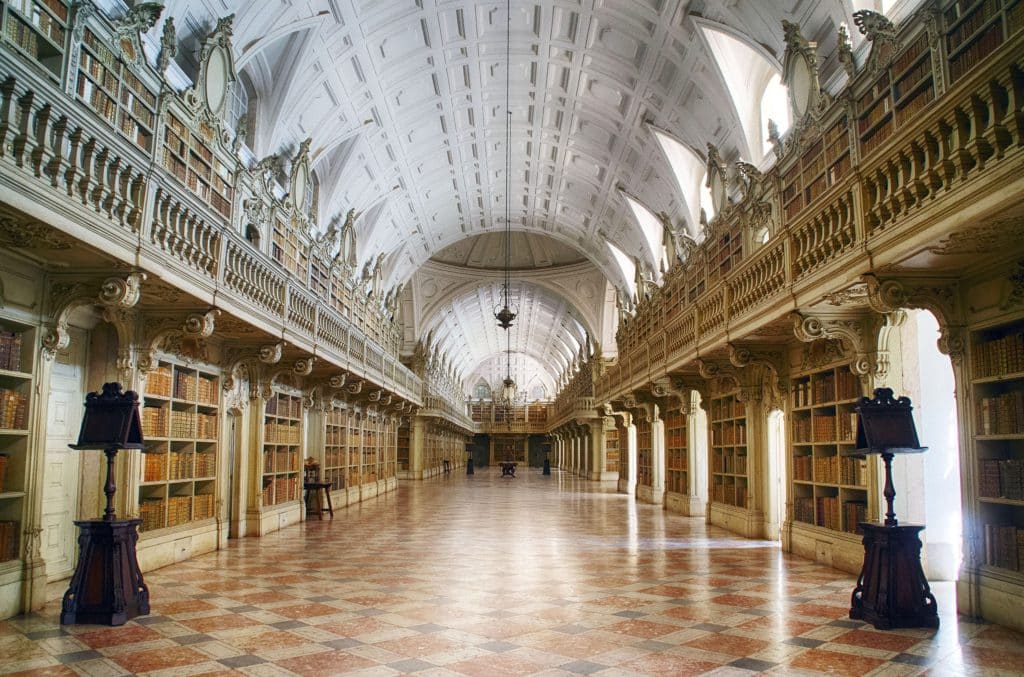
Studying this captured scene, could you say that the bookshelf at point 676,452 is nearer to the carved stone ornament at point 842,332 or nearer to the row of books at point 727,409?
the row of books at point 727,409

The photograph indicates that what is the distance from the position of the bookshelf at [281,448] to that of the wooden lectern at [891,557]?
9832 mm

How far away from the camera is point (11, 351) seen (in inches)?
246

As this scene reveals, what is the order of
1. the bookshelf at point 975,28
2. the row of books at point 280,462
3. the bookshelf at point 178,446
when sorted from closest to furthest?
the bookshelf at point 975,28 < the bookshelf at point 178,446 < the row of books at point 280,462

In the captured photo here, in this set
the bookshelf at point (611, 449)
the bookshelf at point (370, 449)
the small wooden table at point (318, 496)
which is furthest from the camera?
the bookshelf at point (611, 449)

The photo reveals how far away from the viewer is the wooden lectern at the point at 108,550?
5852mm

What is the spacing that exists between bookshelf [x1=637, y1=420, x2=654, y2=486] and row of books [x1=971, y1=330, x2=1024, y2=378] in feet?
48.0

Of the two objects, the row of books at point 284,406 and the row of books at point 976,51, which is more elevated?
the row of books at point 976,51

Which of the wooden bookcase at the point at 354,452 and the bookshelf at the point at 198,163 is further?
the wooden bookcase at the point at 354,452

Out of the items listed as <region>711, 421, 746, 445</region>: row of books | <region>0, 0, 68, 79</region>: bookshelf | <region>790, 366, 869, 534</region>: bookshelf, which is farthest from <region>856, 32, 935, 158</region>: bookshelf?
<region>0, 0, 68, 79</region>: bookshelf

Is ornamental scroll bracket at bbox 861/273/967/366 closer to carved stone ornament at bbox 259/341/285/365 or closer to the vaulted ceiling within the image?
the vaulted ceiling

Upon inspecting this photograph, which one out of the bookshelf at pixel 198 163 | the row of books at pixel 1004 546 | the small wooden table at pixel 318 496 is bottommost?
the small wooden table at pixel 318 496

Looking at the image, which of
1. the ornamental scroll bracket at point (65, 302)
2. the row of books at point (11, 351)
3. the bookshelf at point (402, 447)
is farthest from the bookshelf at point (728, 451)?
the bookshelf at point (402, 447)

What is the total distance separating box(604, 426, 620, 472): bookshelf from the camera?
34.0 m

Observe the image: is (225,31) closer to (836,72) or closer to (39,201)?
(39,201)
